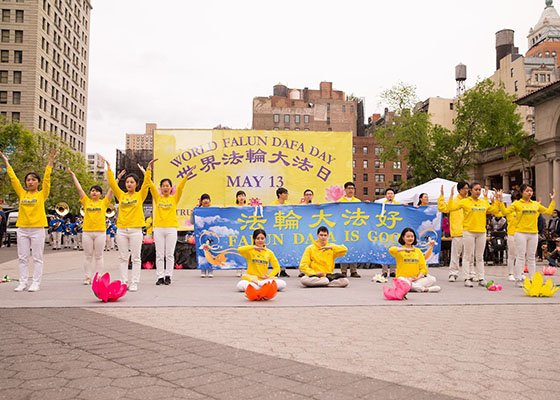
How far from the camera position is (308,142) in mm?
15891

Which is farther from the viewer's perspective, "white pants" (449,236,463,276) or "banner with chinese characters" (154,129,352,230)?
"banner with chinese characters" (154,129,352,230)

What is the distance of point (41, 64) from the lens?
2653 inches

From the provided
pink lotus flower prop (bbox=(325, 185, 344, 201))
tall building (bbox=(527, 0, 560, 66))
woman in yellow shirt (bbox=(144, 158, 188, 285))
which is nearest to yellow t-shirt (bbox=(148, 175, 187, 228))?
woman in yellow shirt (bbox=(144, 158, 188, 285))

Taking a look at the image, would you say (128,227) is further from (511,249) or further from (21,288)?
(511,249)

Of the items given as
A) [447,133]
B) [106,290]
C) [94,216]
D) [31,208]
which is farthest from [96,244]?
[447,133]

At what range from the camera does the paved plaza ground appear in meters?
3.48

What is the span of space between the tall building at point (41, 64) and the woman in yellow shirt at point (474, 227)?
6257 cm

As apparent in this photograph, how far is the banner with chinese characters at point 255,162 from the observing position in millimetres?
15500

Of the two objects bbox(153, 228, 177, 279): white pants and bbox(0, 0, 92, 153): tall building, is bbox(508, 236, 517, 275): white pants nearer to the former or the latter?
bbox(153, 228, 177, 279): white pants

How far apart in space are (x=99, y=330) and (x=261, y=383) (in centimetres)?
253

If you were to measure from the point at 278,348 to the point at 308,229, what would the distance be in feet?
25.6

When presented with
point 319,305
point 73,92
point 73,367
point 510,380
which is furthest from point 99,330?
point 73,92

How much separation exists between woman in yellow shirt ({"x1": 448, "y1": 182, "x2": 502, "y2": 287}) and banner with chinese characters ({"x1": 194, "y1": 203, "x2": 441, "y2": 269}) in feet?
6.10

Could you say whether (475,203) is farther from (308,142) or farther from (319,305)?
(308,142)
